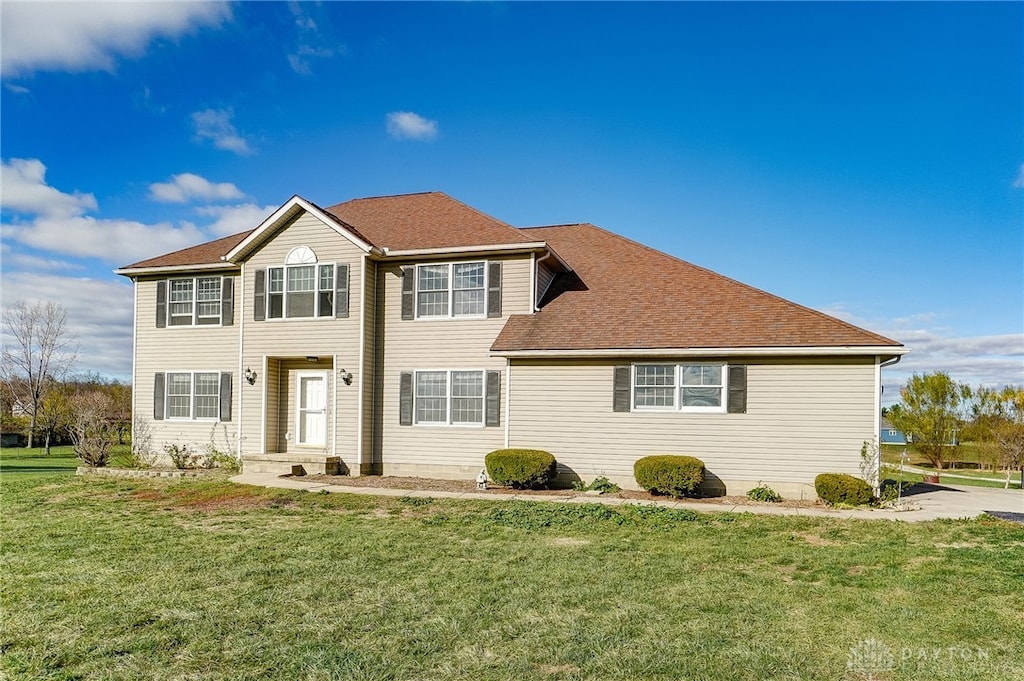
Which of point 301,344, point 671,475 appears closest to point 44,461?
point 301,344

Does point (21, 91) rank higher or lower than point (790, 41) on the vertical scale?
lower

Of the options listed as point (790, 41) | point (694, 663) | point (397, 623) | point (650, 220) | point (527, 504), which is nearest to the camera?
point (694, 663)

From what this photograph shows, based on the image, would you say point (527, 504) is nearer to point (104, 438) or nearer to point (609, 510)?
point (609, 510)

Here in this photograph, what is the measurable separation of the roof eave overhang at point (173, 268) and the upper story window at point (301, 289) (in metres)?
1.38

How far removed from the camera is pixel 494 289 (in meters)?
16.5

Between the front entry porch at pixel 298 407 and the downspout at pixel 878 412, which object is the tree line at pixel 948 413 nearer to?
the downspout at pixel 878 412

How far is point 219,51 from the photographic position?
1579cm

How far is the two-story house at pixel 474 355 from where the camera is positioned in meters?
13.9

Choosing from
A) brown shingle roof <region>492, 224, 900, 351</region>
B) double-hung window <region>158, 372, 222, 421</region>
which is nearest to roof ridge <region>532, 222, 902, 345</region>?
brown shingle roof <region>492, 224, 900, 351</region>

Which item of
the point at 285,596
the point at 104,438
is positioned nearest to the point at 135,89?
the point at 104,438

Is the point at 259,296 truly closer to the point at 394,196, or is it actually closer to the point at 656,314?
the point at 394,196

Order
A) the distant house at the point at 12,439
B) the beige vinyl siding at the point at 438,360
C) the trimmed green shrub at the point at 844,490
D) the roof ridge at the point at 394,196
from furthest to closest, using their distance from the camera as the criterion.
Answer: the distant house at the point at 12,439 → the roof ridge at the point at 394,196 → the beige vinyl siding at the point at 438,360 → the trimmed green shrub at the point at 844,490

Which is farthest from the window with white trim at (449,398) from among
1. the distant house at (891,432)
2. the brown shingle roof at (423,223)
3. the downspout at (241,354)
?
the distant house at (891,432)

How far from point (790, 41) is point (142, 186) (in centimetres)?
1870
